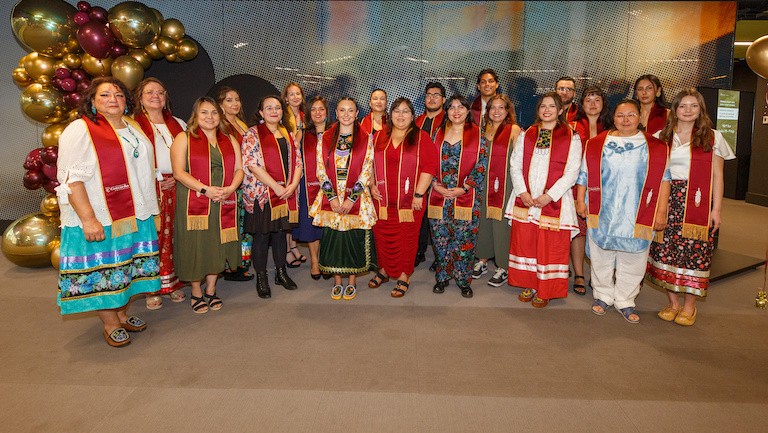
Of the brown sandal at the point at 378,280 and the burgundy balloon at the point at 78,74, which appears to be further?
the burgundy balloon at the point at 78,74

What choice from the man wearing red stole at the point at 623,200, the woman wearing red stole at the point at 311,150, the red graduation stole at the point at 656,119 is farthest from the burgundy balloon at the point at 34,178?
the red graduation stole at the point at 656,119

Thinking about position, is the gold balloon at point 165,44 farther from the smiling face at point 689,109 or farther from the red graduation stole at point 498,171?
the smiling face at point 689,109

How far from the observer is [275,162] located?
383cm

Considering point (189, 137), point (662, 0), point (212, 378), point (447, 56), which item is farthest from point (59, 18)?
point (662, 0)

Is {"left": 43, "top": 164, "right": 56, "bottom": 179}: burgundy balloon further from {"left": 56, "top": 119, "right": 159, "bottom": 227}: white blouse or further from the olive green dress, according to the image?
{"left": 56, "top": 119, "right": 159, "bottom": 227}: white blouse

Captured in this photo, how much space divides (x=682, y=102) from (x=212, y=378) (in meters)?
3.38

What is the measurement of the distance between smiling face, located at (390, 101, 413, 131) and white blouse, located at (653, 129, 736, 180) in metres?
1.83

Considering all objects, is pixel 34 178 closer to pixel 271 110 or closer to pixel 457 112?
pixel 271 110

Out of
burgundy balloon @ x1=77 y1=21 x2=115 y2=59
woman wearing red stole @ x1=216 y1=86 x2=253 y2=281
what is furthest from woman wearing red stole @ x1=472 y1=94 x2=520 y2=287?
burgundy balloon @ x1=77 y1=21 x2=115 y2=59

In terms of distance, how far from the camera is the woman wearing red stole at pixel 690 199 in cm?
329

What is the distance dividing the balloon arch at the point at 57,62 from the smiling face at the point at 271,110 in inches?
62.8

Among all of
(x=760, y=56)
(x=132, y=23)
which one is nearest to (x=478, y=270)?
(x=760, y=56)

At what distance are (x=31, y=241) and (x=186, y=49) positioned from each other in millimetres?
2367

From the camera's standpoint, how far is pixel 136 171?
3.06 m
